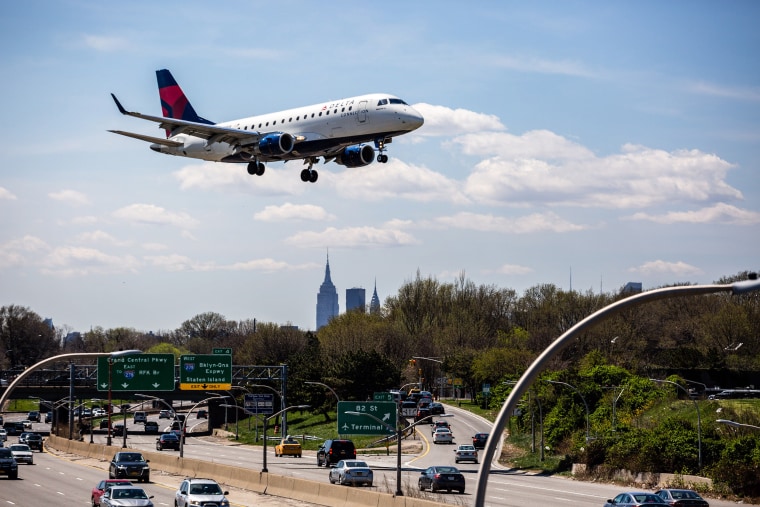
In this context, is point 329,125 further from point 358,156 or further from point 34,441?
point 34,441

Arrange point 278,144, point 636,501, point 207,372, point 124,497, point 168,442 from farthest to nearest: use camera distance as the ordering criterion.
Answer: point 168,442 < point 207,372 < point 278,144 < point 124,497 < point 636,501

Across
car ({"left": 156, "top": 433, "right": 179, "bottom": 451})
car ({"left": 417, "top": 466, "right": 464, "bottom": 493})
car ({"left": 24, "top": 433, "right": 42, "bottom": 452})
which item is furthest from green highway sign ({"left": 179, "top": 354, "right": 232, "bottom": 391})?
car ({"left": 417, "top": 466, "right": 464, "bottom": 493})

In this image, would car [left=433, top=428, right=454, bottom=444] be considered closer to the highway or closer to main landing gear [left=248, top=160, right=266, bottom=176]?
the highway

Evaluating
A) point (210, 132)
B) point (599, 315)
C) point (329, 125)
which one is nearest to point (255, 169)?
point (210, 132)

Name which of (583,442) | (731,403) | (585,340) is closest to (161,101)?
(583,442)

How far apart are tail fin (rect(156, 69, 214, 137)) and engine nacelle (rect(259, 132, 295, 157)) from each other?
52.8 feet

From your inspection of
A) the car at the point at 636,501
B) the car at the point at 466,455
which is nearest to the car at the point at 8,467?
the car at the point at 466,455

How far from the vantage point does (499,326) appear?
507ft

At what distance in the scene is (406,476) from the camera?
58969 mm

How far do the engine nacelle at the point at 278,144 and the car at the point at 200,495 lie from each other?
82.9 feet

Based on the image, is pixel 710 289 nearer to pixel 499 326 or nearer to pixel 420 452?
pixel 420 452

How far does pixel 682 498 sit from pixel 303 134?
30.1m

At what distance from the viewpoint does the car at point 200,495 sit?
37688mm

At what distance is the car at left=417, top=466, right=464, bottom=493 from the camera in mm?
49625
